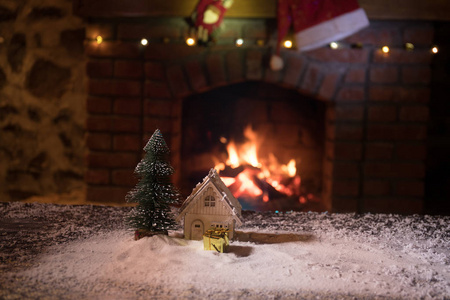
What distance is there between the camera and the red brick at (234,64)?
321 cm

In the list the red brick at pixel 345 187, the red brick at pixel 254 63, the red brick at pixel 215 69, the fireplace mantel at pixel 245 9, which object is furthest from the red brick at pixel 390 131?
the red brick at pixel 215 69

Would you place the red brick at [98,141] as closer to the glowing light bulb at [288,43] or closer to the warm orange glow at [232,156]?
the warm orange glow at [232,156]

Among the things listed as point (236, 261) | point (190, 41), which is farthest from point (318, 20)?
point (236, 261)

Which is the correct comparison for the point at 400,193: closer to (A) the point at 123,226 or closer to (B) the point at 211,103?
(B) the point at 211,103

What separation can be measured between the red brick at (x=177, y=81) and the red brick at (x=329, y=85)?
0.92 meters

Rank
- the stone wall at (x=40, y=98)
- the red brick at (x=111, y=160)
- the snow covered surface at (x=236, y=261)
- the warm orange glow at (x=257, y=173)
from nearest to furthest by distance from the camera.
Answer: the snow covered surface at (x=236, y=261) < the red brick at (x=111, y=160) < the stone wall at (x=40, y=98) < the warm orange glow at (x=257, y=173)

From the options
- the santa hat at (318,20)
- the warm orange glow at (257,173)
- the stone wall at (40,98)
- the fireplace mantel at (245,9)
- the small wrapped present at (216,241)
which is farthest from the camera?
the warm orange glow at (257,173)

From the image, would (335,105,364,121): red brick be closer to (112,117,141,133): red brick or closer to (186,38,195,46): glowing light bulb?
(186,38,195,46): glowing light bulb

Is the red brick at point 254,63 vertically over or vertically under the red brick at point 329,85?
over

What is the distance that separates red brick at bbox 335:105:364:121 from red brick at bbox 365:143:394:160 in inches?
8.0

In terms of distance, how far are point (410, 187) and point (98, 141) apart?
7.16 feet

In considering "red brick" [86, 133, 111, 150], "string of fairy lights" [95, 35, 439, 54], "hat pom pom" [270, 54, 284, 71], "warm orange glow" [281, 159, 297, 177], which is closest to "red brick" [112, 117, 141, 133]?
"red brick" [86, 133, 111, 150]

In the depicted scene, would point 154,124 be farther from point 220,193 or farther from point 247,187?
point 220,193

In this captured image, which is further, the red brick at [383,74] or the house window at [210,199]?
the red brick at [383,74]
